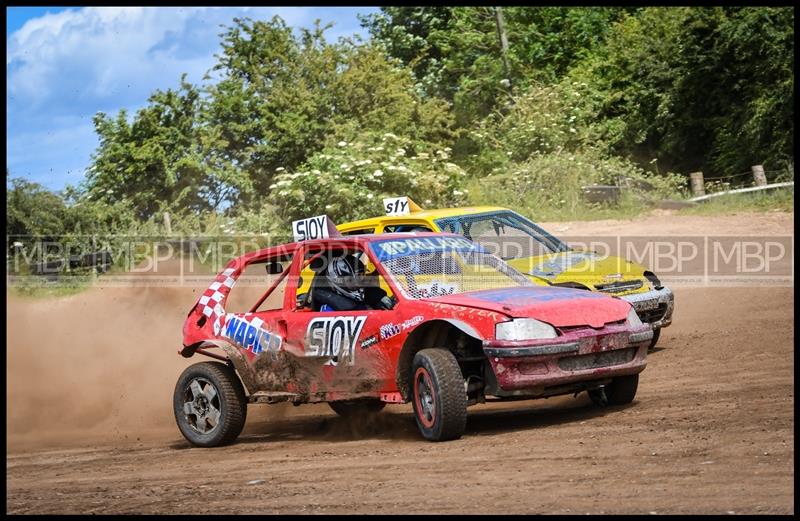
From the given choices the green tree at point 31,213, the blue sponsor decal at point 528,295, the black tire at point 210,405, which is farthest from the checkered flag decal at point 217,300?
the green tree at point 31,213

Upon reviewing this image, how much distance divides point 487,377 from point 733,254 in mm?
11585

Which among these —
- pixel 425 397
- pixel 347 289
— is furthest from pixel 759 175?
pixel 425 397

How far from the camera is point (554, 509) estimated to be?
17.4 ft

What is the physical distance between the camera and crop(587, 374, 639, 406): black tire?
8.54 meters

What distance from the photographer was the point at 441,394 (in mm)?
7445

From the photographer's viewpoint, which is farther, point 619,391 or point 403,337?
point 619,391

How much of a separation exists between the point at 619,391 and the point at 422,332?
169 cm

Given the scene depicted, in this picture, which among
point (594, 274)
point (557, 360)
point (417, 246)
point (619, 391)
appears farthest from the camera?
point (594, 274)

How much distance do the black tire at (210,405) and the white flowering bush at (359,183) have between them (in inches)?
510

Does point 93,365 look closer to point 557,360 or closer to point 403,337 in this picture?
point 403,337

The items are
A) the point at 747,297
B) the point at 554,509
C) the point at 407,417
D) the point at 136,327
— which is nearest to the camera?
the point at 554,509

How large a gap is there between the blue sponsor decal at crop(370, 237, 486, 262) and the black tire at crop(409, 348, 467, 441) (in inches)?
42.7

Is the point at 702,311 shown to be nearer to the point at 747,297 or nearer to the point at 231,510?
the point at 747,297

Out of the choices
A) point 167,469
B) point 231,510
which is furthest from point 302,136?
point 231,510
